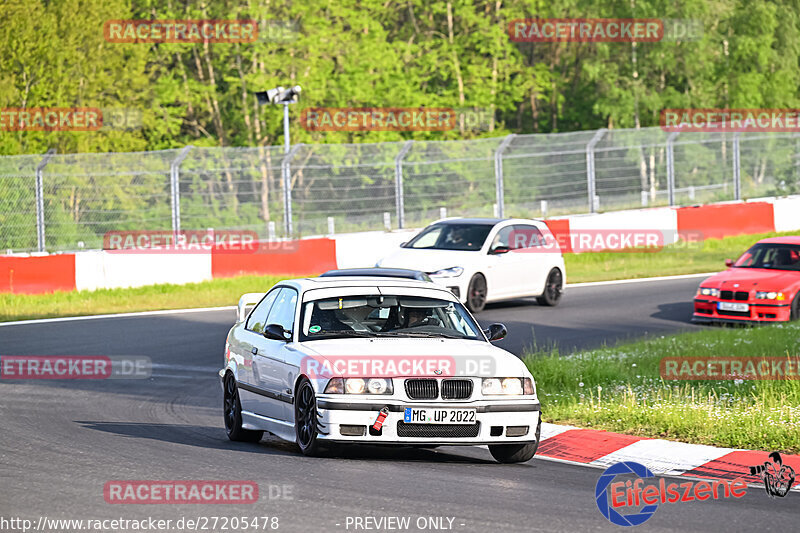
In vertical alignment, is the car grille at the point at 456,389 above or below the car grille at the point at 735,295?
above

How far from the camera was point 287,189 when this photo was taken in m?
28.2

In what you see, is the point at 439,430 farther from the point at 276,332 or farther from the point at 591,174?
the point at 591,174

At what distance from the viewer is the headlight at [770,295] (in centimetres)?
1972

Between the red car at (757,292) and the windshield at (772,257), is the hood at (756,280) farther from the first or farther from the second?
the windshield at (772,257)

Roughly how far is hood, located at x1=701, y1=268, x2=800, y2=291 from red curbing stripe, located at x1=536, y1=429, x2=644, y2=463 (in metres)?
9.37

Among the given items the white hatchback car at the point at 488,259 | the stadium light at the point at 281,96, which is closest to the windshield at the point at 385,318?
the white hatchback car at the point at 488,259

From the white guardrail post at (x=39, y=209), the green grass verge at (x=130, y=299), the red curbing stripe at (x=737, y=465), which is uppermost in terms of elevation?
the white guardrail post at (x=39, y=209)

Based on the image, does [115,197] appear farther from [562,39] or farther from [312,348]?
[562,39]

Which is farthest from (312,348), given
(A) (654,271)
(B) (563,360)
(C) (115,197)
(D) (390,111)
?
(D) (390,111)

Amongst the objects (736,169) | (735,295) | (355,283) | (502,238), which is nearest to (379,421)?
(355,283)

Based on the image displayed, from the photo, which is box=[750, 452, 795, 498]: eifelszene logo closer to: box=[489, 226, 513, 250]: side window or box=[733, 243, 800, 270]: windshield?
box=[733, 243, 800, 270]: windshield

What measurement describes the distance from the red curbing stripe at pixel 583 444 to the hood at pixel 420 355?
0.90 m

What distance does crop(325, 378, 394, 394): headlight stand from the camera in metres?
9.60

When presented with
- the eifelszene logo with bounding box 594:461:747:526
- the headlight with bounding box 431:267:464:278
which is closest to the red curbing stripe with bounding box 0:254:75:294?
the headlight with bounding box 431:267:464:278
